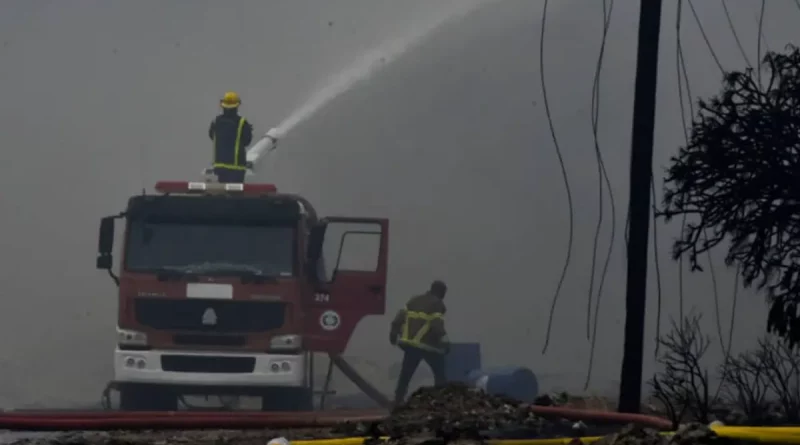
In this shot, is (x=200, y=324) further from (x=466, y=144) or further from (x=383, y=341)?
(x=466, y=144)

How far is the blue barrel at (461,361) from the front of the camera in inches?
642

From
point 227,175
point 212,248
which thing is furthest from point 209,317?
point 227,175

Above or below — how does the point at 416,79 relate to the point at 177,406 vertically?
above

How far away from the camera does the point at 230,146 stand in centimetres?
1498

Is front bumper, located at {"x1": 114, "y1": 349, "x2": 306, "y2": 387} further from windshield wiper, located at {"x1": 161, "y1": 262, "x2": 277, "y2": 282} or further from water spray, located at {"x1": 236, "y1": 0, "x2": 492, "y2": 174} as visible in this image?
water spray, located at {"x1": 236, "y1": 0, "x2": 492, "y2": 174}

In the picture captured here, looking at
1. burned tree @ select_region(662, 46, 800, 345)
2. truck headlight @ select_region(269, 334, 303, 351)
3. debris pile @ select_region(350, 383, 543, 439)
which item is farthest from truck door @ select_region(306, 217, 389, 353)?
burned tree @ select_region(662, 46, 800, 345)

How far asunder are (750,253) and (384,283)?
3943mm

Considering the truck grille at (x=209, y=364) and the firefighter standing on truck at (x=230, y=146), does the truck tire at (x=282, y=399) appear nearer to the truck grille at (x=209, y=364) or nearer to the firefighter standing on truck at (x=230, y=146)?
the truck grille at (x=209, y=364)

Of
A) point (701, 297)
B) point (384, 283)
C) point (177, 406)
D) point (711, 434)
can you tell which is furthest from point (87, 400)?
point (711, 434)

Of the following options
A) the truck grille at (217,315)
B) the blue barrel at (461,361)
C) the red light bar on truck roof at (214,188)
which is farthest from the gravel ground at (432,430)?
the blue barrel at (461,361)

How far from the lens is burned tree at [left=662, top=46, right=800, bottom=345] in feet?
38.4

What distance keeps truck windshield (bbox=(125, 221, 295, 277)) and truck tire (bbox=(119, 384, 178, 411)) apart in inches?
49.7

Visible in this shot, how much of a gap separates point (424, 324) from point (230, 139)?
9.88 ft

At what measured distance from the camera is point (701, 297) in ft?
72.6
